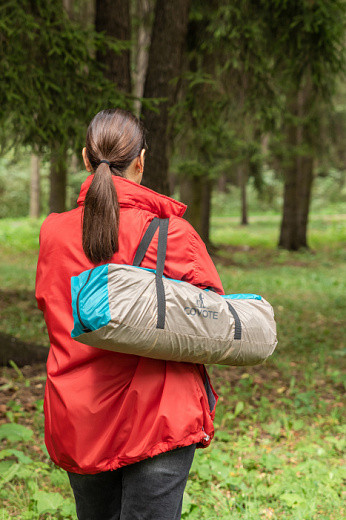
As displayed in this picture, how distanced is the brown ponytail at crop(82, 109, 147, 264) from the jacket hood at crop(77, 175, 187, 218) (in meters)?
0.04

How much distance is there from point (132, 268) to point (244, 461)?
288 centimetres

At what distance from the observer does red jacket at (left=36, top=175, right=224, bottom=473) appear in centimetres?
172

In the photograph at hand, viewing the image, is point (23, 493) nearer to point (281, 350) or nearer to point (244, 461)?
point (244, 461)

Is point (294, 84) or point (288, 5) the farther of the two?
point (294, 84)

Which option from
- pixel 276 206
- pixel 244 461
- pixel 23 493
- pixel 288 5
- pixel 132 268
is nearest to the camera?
pixel 132 268

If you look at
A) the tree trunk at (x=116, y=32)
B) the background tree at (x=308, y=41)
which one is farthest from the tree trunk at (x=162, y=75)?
the background tree at (x=308, y=41)

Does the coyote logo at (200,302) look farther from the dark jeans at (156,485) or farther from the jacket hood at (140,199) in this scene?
the dark jeans at (156,485)

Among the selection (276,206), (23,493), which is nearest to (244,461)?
(23,493)

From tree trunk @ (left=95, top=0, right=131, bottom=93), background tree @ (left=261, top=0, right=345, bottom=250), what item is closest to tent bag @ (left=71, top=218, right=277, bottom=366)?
tree trunk @ (left=95, top=0, right=131, bottom=93)

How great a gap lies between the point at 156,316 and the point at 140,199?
417 millimetres

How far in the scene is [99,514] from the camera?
198 centimetres

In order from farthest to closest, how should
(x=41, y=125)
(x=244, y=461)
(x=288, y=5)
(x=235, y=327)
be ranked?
(x=288, y=5) → (x=41, y=125) → (x=244, y=461) → (x=235, y=327)

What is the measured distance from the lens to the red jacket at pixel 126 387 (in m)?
1.72

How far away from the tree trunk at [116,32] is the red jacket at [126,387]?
466cm
